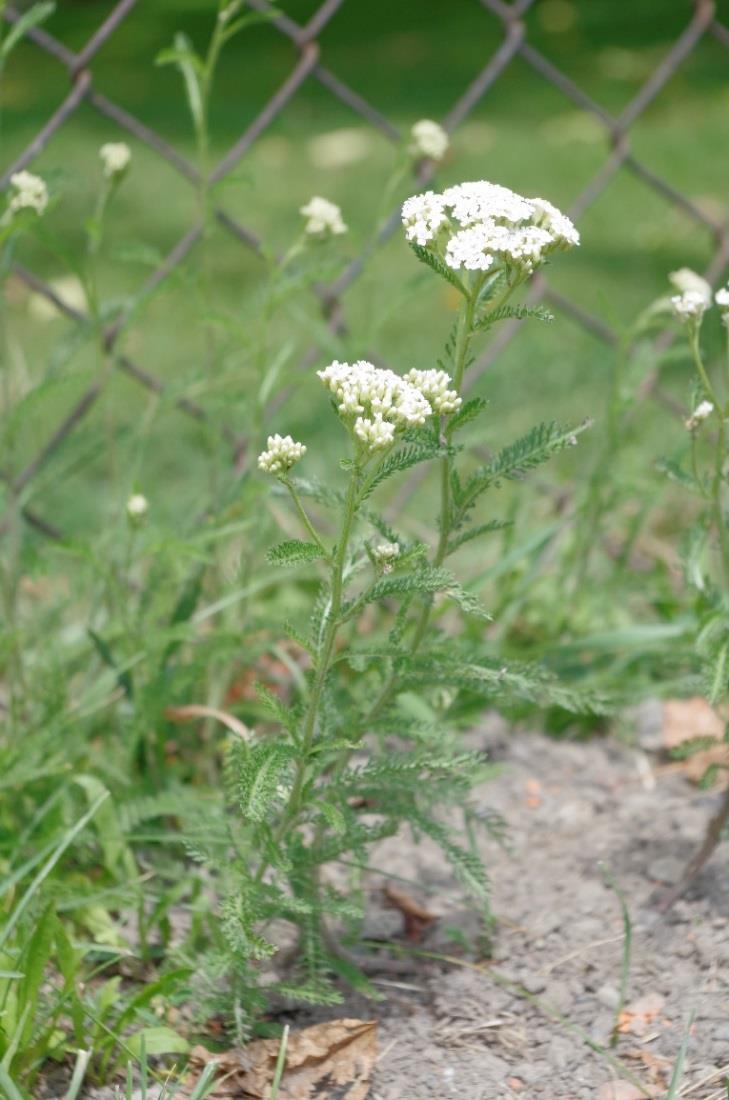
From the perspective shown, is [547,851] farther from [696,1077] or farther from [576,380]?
[576,380]

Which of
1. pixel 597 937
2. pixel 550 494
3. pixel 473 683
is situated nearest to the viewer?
pixel 473 683

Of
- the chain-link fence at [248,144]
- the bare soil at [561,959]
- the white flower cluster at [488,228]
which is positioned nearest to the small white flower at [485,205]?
the white flower cluster at [488,228]

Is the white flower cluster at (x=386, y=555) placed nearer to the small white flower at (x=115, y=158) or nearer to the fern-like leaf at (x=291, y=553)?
the fern-like leaf at (x=291, y=553)

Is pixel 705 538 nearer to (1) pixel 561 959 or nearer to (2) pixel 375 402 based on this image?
(1) pixel 561 959

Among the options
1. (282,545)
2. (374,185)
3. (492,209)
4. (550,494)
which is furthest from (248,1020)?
(374,185)

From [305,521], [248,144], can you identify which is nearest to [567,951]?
[305,521]
